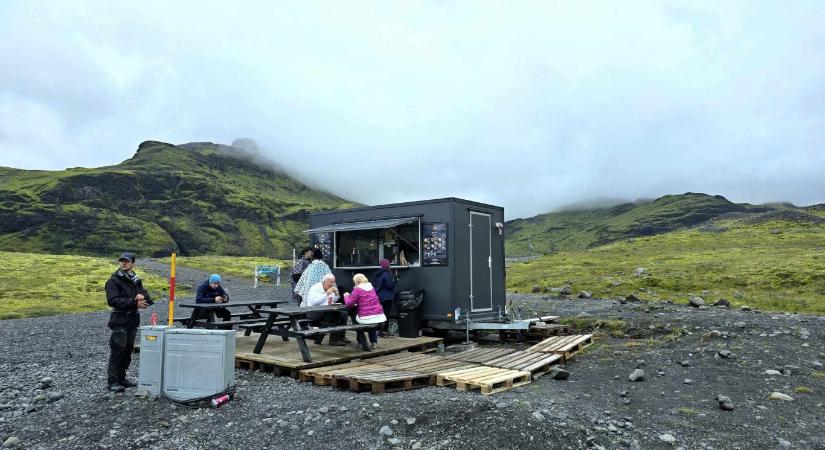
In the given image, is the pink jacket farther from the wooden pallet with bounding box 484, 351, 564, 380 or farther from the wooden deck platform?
the wooden pallet with bounding box 484, 351, 564, 380

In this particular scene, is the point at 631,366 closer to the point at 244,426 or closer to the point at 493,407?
the point at 493,407

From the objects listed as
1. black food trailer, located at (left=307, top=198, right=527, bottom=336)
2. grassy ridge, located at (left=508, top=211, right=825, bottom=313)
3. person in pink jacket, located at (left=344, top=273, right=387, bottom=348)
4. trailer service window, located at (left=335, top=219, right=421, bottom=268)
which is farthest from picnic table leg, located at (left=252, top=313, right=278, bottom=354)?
grassy ridge, located at (left=508, top=211, right=825, bottom=313)

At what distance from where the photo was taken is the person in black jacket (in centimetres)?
766

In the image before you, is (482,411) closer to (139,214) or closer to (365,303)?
(365,303)

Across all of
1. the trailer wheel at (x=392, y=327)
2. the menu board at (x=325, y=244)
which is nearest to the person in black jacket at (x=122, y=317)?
the trailer wheel at (x=392, y=327)

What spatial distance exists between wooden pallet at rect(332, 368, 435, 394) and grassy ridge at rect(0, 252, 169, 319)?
61.4 feet

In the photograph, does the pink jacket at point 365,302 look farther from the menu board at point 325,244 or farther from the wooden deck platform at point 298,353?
the menu board at point 325,244

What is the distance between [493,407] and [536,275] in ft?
99.4

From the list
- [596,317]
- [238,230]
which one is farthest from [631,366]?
[238,230]

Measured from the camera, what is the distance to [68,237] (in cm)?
10994

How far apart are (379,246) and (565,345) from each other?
5.17 meters

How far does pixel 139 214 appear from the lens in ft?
420

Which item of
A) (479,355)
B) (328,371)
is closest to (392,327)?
(479,355)

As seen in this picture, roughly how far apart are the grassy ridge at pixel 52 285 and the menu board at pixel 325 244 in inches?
542
